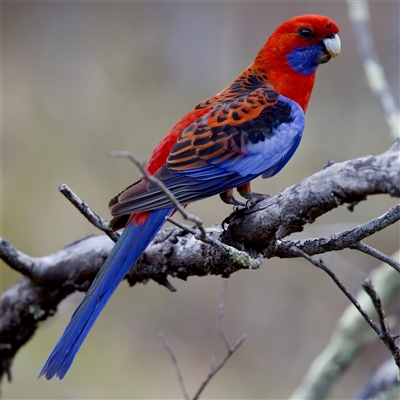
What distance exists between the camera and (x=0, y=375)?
9.39 feet

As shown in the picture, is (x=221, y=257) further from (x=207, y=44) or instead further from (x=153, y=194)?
(x=207, y=44)

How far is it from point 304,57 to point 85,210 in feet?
4.79

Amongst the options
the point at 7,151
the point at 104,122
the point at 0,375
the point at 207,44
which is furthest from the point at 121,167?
the point at 0,375

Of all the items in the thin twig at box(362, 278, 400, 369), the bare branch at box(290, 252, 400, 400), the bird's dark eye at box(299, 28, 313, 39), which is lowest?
the bare branch at box(290, 252, 400, 400)

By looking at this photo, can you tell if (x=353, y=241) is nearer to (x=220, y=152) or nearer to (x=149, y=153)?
(x=220, y=152)

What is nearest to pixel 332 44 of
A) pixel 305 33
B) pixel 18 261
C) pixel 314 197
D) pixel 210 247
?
pixel 305 33

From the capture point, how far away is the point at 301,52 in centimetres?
273

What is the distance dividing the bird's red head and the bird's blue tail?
1.04 metres

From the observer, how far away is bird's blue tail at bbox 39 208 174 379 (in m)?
1.93

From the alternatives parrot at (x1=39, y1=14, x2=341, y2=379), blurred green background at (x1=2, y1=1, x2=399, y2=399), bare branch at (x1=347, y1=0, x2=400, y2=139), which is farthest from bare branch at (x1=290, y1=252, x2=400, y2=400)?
blurred green background at (x1=2, y1=1, x2=399, y2=399)

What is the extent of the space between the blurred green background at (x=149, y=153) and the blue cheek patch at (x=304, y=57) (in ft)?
8.92

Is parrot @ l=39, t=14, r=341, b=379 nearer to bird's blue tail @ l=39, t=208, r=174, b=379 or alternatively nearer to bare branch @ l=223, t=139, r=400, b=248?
bird's blue tail @ l=39, t=208, r=174, b=379

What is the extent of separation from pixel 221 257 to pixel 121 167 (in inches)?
159

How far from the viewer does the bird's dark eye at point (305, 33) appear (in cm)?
272
